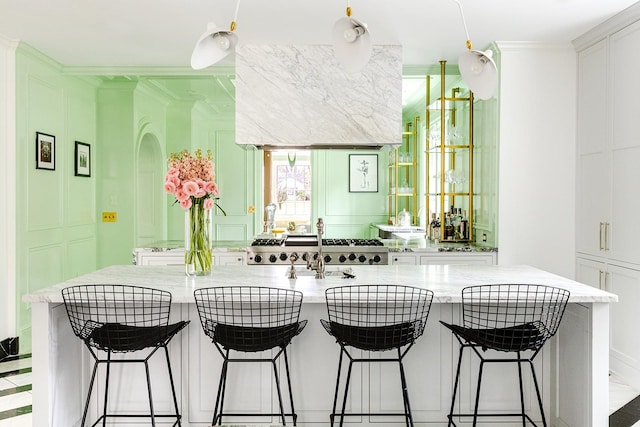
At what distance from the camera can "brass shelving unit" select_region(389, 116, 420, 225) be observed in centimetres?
692

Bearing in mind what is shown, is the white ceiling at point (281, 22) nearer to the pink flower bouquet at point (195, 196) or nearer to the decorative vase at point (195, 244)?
the pink flower bouquet at point (195, 196)

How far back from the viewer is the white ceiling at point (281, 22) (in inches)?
138

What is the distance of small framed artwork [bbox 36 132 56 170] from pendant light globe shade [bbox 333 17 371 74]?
3449 millimetres

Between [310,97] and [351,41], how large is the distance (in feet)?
5.41

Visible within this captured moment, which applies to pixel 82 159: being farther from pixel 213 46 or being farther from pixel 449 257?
pixel 449 257

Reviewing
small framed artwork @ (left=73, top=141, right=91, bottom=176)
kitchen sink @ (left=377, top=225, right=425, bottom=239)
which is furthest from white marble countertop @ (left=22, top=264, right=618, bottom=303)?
kitchen sink @ (left=377, top=225, right=425, bottom=239)

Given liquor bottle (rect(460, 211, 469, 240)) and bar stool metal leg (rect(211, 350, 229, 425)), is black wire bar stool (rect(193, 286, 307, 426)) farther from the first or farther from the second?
liquor bottle (rect(460, 211, 469, 240))

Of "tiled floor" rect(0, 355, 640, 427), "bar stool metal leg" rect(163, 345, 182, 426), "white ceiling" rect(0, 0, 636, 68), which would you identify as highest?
"white ceiling" rect(0, 0, 636, 68)

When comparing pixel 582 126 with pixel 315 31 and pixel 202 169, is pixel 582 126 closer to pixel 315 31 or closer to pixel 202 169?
pixel 315 31

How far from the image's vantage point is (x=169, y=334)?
2.51m

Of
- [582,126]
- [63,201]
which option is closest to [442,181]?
[582,126]

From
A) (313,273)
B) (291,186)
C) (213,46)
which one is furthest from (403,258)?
(291,186)

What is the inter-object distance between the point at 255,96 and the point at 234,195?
4.01 metres

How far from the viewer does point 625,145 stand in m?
3.65
